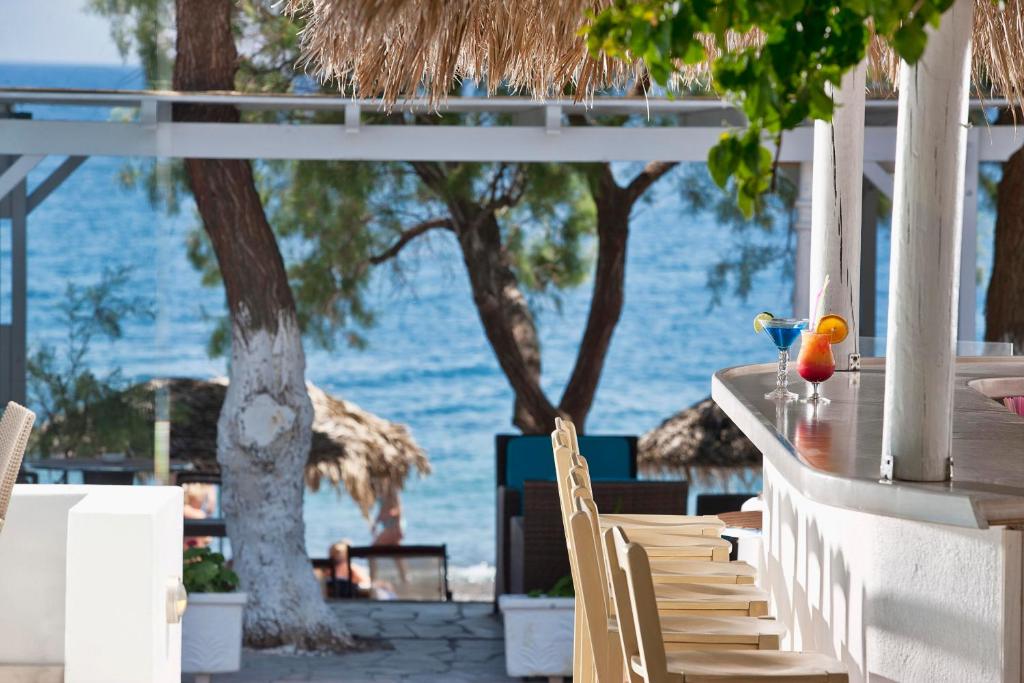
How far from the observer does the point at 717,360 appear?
859 inches

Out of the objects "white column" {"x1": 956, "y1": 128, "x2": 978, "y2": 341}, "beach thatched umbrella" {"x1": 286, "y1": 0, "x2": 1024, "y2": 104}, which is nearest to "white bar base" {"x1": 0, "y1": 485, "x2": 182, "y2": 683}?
"beach thatched umbrella" {"x1": 286, "y1": 0, "x2": 1024, "y2": 104}

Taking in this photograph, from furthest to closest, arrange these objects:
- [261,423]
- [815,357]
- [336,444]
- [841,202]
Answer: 1. [336,444]
2. [261,423]
3. [841,202]
4. [815,357]

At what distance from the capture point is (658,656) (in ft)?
6.40

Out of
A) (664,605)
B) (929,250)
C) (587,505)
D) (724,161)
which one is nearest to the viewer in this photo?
(724,161)

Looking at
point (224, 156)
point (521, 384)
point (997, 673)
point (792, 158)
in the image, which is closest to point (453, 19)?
point (997, 673)

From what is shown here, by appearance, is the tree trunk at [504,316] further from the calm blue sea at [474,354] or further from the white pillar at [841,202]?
the white pillar at [841,202]

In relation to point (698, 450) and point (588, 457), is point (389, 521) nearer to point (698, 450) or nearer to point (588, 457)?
point (698, 450)

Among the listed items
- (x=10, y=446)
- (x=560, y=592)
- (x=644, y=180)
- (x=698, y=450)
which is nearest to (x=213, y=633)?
(x=560, y=592)

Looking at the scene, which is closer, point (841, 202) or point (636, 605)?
point (636, 605)

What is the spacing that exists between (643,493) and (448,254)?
14.4 m

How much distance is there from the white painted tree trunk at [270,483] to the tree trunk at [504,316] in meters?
3.85

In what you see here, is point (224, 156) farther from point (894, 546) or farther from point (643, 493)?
point (894, 546)

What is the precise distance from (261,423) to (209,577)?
1.41 metres

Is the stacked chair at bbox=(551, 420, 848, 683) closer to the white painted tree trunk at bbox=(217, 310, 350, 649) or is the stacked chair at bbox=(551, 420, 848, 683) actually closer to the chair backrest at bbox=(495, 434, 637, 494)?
the chair backrest at bbox=(495, 434, 637, 494)
